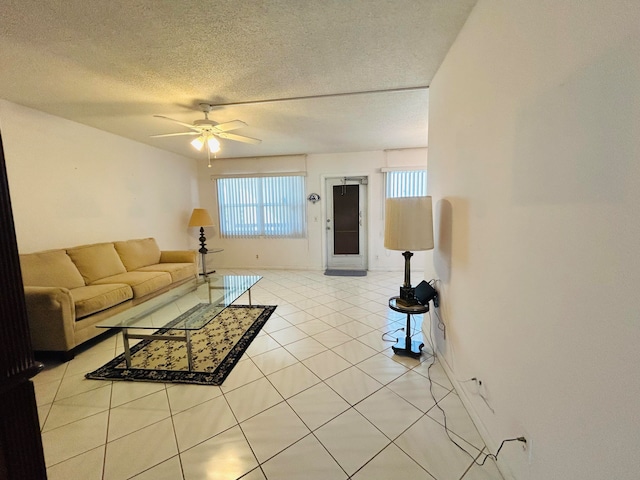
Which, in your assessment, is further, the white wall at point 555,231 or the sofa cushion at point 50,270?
the sofa cushion at point 50,270

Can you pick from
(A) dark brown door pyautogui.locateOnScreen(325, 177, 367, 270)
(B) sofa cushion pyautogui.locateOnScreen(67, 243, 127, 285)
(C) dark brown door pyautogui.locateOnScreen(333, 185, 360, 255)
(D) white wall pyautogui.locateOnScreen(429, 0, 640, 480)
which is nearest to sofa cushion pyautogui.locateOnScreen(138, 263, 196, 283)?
(B) sofa cushion pyautogui.locateOnScreen(67, 243, 127, 285)

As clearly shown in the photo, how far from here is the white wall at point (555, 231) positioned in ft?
2.19

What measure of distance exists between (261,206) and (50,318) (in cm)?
390

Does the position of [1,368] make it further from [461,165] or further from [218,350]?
[461,165]

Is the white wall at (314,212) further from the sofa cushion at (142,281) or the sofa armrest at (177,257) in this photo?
the sofa cushion at (142,281)

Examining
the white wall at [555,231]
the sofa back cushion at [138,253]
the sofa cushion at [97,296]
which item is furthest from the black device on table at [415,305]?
the sofa back cushion at [138,253]

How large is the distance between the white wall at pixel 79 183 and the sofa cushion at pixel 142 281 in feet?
2.31

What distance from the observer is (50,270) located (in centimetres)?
262

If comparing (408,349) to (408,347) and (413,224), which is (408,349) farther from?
(413,224)

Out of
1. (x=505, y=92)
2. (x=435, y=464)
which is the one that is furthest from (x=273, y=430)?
(x=505, y=92)

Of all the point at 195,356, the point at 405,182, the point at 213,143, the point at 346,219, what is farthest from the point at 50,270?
the point at 405,182

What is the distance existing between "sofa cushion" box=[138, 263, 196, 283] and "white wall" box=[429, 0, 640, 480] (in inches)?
142

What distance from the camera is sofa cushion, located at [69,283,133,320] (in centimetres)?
236

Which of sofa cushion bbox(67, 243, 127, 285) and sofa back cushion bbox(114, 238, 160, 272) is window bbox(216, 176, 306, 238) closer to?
sofa back cushion bbox(114, 238, 160, 272)
